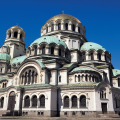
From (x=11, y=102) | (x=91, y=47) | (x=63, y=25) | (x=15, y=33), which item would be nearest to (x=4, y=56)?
(x=15, y=33)

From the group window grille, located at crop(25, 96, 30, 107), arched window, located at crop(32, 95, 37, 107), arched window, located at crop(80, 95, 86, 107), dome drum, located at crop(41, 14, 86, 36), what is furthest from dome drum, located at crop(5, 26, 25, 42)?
arched window, located at crop(80, 95, 86, 107)

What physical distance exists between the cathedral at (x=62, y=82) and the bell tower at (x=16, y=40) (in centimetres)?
698

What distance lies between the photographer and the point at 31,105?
28.8 m

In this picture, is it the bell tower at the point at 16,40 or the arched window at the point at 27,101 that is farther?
the bell tower at the point at 16,40

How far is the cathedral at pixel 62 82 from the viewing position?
Answer: 27.5 metres

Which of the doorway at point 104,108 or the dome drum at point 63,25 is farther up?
the dome drum at point 63,25

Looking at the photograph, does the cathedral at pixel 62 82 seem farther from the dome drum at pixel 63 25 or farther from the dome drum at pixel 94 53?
the dome drum at pixel 63 25

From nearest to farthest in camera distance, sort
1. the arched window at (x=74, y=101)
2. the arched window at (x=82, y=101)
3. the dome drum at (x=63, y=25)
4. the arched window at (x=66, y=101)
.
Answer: the arched window at (x=82, y=101), the arched window at (x=74, y=101), the arched window at (x=66, y=101), the dome drum at (x=63, y=25)

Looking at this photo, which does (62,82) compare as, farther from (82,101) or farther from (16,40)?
(16,40)

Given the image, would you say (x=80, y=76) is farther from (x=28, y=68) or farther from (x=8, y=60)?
(x=8, y=60)

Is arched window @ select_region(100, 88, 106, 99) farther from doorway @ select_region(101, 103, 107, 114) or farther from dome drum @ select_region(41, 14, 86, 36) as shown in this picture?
dome drum @ select_region(41, 14, 86, 36)

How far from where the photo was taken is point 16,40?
5153 centimetres

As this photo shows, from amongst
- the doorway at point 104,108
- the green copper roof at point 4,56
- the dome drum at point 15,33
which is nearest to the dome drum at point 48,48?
the green copper roof at point 4,56

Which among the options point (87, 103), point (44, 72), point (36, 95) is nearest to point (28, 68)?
point (44, 72)
